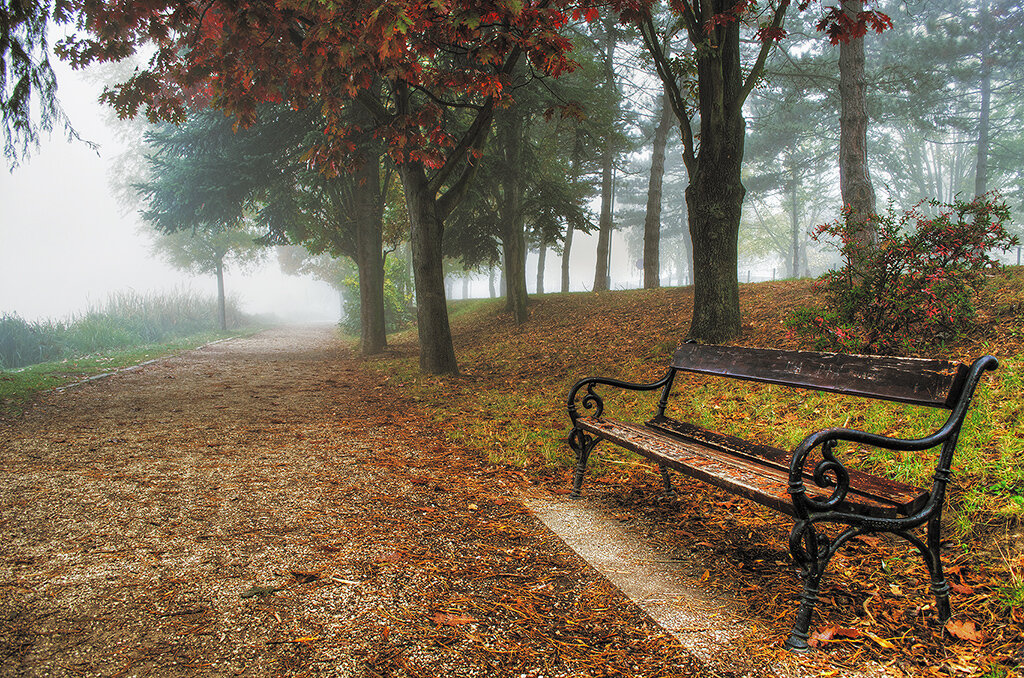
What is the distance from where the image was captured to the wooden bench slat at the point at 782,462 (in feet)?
7.09

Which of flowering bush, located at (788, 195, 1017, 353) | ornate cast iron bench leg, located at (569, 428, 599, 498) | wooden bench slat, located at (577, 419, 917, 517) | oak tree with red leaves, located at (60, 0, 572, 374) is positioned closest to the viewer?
wooden bench slat, located at (577, 419, 917, 517)

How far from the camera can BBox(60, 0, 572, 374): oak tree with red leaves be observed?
5117 mm

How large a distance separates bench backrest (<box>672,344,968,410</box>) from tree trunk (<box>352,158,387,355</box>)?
395 inches

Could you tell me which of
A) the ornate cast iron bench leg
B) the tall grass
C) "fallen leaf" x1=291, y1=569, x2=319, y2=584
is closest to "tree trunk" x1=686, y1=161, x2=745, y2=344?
the ornate cast iron bench leg

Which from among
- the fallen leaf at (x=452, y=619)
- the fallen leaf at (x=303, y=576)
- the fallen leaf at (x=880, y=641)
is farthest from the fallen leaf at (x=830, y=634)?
the fallen leaf at (x=303, y=576)

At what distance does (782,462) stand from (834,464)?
91 cm

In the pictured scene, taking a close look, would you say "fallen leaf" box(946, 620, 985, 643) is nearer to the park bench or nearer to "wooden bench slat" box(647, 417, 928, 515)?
the park bench

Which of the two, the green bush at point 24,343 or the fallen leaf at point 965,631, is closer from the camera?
the fallen leaf at point 965,631

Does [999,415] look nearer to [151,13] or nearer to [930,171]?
[151,13]

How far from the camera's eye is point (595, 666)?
192 centimetres

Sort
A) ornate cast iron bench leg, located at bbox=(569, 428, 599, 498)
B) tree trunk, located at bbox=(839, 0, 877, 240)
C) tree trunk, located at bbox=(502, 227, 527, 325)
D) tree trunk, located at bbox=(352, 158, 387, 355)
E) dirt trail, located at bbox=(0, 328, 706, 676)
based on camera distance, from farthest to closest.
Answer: tree trunk, located at bbox=(502, 227, 527, 325) < tree trunk, located at bbox=(352, 158, 387, 355) < tree trunk, located at bbox=(839, 0, 877, 240) < ornate cast iron bench leg, located at bbox=(569, 428, 599, 498) < dirt trail, located at bbox=(0, 328, 706, 676)

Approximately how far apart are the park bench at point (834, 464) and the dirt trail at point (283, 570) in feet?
2.19

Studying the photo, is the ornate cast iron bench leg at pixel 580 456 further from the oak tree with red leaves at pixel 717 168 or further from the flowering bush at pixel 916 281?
the oak tree with red leaves at pixel 717 168

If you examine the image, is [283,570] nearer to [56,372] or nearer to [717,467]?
[717,467]
